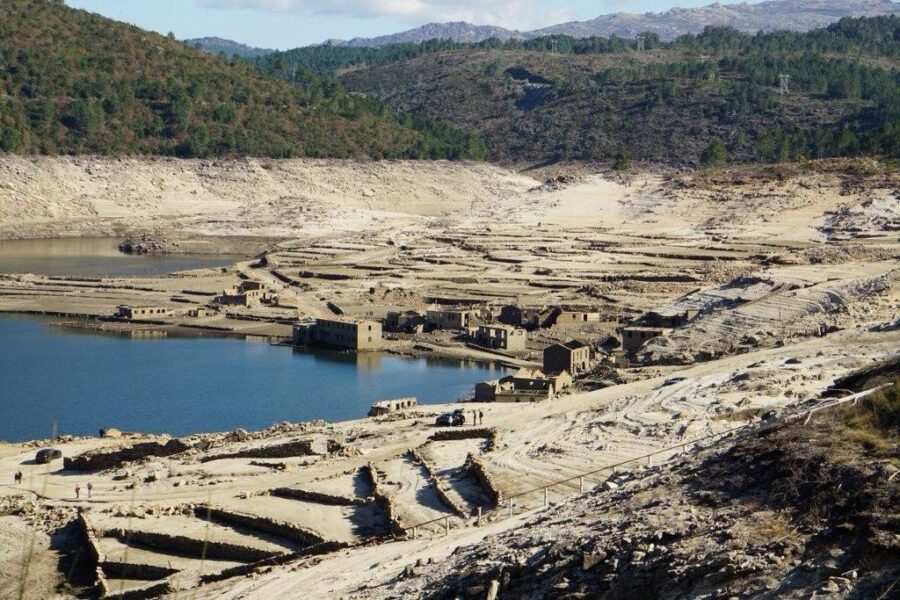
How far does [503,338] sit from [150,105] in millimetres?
70129

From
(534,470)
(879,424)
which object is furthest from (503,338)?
(879,424)

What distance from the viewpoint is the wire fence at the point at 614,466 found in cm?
1815

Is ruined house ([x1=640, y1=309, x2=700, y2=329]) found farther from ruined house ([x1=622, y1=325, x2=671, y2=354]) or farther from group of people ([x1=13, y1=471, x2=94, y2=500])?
group of people ([x1=13, y1=471, x2=94, y2=500])

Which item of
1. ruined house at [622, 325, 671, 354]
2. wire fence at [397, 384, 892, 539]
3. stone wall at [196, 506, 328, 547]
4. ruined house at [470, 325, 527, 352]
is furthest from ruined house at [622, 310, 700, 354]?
stone wall at [196, 506, 328, 547]

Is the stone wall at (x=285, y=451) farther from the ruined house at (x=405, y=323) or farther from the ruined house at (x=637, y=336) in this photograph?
the ruined house at (x=405, y=323)

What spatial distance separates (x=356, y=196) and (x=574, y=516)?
9022cm

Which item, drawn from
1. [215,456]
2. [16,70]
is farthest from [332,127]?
[215,456]

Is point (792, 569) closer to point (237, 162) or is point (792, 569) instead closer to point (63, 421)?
point (63, 421)

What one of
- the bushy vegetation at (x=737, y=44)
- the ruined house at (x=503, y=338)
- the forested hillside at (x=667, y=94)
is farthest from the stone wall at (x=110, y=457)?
the bushy vegetation at (x=737, y=44)

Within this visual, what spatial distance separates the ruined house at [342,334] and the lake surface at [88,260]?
2191 centimetres

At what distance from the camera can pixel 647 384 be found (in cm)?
3167

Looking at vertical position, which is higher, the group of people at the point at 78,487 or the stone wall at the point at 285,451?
the stone wall at the point at 285,451

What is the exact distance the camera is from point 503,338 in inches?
1945

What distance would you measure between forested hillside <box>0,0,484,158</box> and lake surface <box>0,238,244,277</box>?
13.9 m
